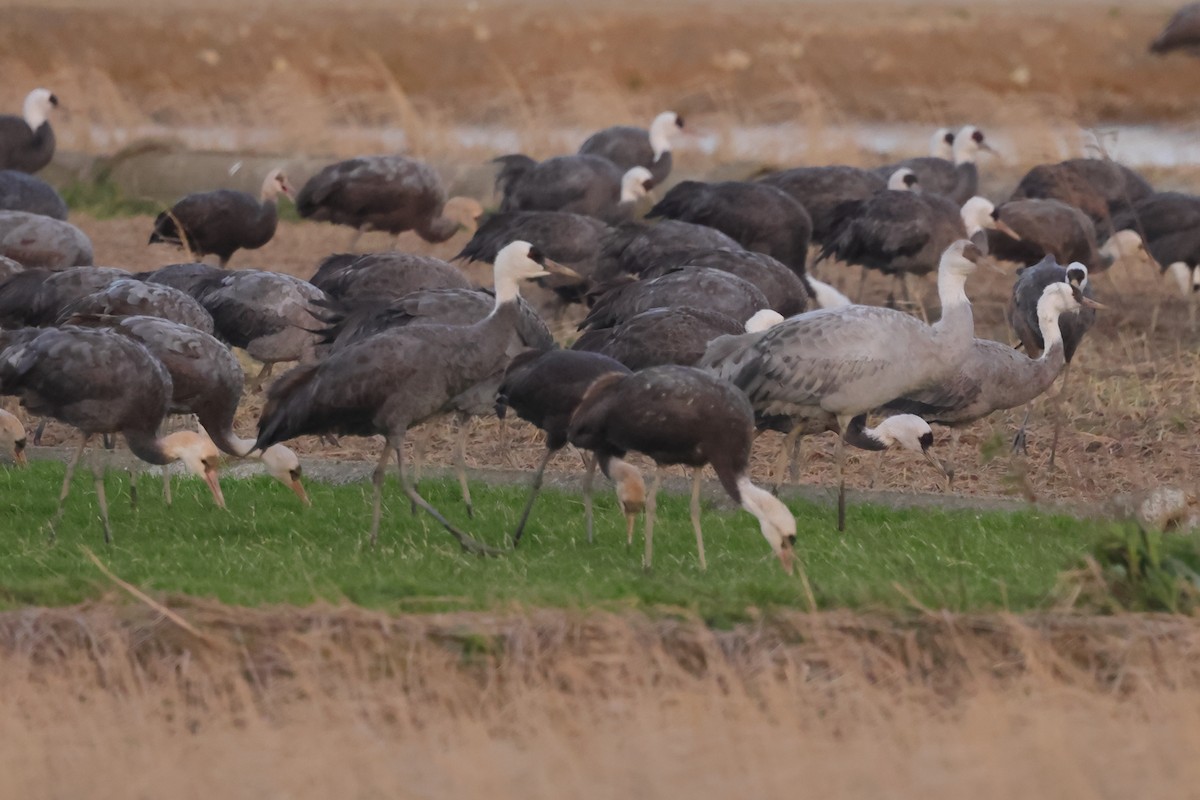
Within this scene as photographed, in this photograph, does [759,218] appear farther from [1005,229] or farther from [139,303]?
[139,303]

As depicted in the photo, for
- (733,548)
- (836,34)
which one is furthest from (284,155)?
(836,34)

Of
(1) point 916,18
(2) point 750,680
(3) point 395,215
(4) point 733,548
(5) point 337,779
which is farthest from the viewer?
(1) point 916,18

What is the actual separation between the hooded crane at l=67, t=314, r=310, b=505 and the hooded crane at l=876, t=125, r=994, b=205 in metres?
8.71

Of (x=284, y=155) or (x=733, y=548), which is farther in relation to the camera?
(x=284, y=155)

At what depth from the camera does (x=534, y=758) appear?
580 centimetres

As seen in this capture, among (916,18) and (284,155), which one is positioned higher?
(284,155)

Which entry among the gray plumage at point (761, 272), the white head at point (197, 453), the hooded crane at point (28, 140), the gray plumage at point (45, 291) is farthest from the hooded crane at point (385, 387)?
the hooded crane at point (28, 140)

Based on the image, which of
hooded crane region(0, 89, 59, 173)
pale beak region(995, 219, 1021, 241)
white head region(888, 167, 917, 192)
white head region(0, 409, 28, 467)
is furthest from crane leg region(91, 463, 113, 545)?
hooded crane region(0, 89, 59, 173)

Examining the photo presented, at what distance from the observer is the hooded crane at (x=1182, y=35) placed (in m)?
36.7

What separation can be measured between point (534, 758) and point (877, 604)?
5.61 feet

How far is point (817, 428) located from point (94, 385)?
338 centimetres

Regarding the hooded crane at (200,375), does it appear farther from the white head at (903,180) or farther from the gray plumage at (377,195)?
the white head at (903,180)

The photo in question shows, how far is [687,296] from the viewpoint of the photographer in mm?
10984

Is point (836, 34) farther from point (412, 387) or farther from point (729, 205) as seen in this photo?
point (412, 387)
